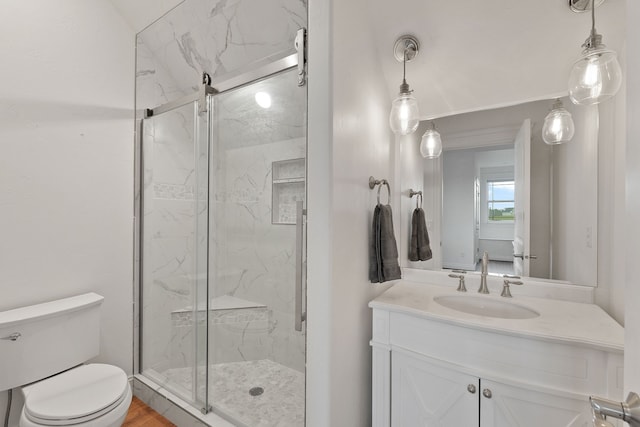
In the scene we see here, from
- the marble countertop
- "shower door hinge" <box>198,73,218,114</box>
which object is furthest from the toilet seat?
"shower door hinge" <box>198,73,218,114</box>

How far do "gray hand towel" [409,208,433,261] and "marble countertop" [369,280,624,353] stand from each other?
0.27 metres

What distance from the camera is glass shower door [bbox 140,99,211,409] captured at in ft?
6.00

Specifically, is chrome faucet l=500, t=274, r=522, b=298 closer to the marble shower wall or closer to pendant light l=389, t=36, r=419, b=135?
pendant light l=389, t=36, r=419, b=135

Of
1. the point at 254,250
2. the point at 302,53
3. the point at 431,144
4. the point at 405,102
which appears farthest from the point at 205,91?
the point at 431,144

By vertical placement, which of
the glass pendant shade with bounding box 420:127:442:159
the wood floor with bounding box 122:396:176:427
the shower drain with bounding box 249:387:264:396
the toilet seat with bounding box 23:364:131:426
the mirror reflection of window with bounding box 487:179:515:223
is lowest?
the wood floor with bounding box 122:396:176:427

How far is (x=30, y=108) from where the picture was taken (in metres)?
1.58

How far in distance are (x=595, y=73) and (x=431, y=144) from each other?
2.55 ft

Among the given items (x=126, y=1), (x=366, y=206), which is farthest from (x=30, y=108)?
(x=366, y=206)

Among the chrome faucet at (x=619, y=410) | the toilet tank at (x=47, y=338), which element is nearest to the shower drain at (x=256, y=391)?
the toilet tank at (x=47, y=338)

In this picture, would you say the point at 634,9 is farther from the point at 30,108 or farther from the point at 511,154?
the point at 30,108

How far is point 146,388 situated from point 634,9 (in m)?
2.76

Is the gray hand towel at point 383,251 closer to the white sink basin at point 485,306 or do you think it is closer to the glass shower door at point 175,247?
the white sink basin at point 485,306

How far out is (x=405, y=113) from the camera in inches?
56.1

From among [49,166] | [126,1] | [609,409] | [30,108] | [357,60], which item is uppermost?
[126,1]
